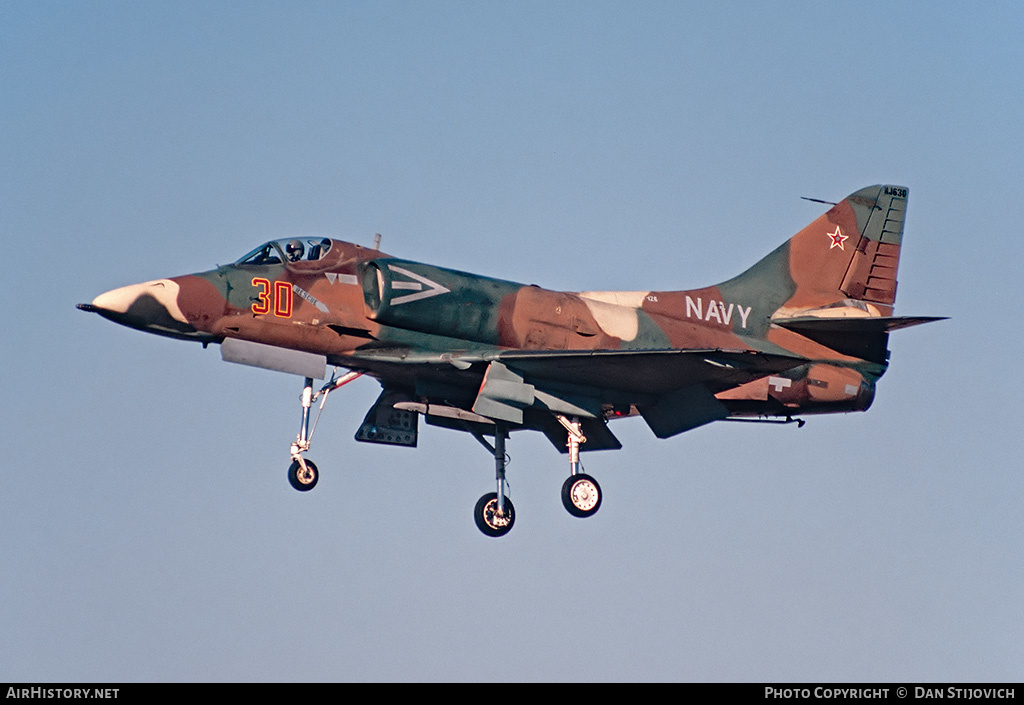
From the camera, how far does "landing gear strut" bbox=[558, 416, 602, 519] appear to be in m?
23.2

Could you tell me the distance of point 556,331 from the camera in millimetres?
23391

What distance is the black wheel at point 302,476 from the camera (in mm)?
22891

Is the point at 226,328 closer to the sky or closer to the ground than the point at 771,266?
closer to the ground

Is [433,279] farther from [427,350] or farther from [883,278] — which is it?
[883,278]

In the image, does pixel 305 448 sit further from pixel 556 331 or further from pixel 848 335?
pixel 848 335

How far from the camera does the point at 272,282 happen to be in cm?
2206

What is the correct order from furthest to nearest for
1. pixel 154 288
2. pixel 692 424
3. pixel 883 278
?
1. pixel 883 278
2. pixel 692 424
3. pixel 154 288

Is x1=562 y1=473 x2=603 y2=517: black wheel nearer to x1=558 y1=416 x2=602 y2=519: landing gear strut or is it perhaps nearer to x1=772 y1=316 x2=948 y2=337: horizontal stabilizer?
x1=558 y1=416 x2=602 y2=519: landing gear strut

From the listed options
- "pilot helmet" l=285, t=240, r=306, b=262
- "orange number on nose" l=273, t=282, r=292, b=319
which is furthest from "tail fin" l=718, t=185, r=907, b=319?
"orange number on nose" l=273, t=282, r=292, b=319

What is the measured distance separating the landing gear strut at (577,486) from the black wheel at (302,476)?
13.4 ft

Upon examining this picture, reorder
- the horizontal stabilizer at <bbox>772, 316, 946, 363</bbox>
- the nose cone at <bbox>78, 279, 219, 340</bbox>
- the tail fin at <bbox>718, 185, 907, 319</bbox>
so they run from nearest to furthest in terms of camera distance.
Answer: the nose cone at <bbox>78, 279, 219, 340</bbox>, the horizontal stabilizer at <bbox>772, 316, 946, 363</bbox>, the tail fin at <bbox>718, 185, 907, 319</bbox>

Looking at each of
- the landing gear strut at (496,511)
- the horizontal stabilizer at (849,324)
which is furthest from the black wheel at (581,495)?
the horizontal stabilizer at (849,324)
